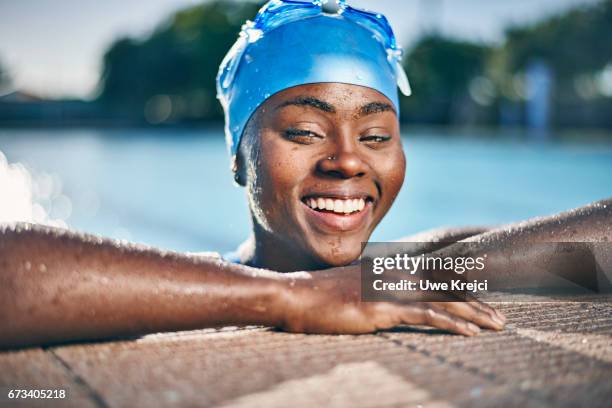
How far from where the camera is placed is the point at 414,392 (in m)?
1.43

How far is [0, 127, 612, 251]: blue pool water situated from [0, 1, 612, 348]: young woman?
6.45 m

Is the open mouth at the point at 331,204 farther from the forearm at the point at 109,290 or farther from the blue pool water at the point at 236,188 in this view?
the blue pool water at the point at 236,188

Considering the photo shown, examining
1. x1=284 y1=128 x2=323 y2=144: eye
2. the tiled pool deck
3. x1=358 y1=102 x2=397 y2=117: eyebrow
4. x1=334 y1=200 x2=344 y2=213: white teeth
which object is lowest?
the tiled pool deck

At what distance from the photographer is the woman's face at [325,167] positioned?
252 centimetres

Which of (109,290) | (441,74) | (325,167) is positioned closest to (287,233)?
(325,167)

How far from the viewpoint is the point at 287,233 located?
104 inches

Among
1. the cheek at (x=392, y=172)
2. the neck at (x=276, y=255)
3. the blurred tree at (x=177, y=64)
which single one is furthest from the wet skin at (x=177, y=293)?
the blurred tree at (x=177, y=64)

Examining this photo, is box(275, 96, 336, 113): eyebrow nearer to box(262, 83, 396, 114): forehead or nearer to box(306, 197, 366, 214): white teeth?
box(262, 83, 396, 114): forehead

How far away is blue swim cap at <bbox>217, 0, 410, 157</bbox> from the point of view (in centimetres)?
269

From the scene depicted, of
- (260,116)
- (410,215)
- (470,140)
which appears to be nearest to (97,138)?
(470,140)

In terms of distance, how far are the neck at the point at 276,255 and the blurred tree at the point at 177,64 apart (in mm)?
35502

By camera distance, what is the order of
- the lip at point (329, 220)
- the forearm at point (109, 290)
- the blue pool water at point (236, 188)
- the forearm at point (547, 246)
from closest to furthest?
the forearm at point (109, 290) < the forearm at point (547, 246) < the lip at point (329, 220) < the blue pool water at point (236, 188)

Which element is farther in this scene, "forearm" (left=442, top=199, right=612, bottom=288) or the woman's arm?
"forearm" (left=442, top=199, right=612, bottom=288)

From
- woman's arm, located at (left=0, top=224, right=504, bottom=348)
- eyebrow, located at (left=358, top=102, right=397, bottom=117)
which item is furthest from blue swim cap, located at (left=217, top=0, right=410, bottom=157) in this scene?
woman's arm, located at (left=0, top=224, right=504, bottom=348)
